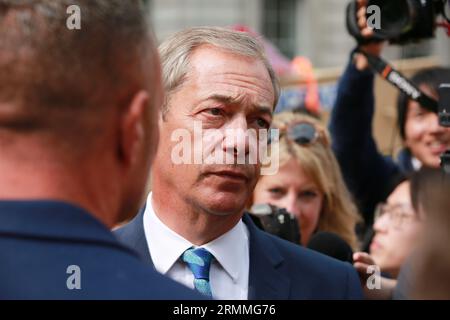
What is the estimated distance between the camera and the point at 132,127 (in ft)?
5.58

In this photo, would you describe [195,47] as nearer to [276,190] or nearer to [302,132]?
[276,190]

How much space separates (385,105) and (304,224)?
2.67m

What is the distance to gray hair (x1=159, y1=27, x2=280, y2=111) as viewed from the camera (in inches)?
114

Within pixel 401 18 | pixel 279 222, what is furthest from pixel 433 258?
pixel 401 18

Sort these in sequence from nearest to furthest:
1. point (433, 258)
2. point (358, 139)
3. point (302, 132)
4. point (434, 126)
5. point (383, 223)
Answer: point (433, 258)
point (383, 223)
point (302, 132)
point (434, 126)
point (358, 139)

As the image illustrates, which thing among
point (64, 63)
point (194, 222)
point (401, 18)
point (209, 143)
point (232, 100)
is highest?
point (401, 18)

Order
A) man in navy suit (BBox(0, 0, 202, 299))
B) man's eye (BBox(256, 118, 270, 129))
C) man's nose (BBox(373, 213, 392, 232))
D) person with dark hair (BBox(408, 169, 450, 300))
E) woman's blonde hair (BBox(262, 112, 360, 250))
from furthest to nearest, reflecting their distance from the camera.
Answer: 1. woman's blonde hair (BBox(262, 112, 360, 250))
2. man's nose (BBox(373, 213, 392, 232))
3. man's eye (BBox(256, 118, 270, 129))
4. person with dark hair (BBox(408, 169, 450, 300))
5. man in navy suit (BBox(0, 0, 202, 299))

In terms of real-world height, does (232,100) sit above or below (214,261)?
above

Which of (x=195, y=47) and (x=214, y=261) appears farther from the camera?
(x=195, y=47)

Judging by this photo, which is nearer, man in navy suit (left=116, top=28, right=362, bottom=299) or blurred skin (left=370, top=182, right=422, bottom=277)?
man in navy suit (left=116, top=28, right=362, bottom=299)

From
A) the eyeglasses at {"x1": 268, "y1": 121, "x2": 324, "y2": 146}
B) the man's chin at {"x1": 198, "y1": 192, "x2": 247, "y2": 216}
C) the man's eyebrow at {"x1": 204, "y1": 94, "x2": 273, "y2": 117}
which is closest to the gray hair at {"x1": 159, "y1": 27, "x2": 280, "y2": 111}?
the man's eyebrow at {"x1": 204, "y1": 94, "x2": 273, "y2": 117}

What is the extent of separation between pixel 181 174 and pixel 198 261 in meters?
0.24

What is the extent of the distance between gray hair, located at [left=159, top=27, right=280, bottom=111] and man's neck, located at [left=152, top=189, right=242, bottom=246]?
29 cm

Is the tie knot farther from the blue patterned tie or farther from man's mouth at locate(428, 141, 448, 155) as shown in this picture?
man's mouth at locate(428, 141, 448, 155)
